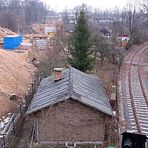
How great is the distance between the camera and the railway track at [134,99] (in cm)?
2020

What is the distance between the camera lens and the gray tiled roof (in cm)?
1642

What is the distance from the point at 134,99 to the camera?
26.2 metres

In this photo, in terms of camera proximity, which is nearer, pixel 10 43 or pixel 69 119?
pixel 69 119

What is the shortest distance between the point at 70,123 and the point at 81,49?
50.1 feet

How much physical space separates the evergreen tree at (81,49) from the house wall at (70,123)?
563 inches

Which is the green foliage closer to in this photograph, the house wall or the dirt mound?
the dirt mound

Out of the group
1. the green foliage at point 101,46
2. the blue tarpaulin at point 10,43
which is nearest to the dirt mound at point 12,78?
the blue tarpaulin at point 10,43

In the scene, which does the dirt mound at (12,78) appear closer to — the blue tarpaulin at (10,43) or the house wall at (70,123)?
the house wall at (70,123)

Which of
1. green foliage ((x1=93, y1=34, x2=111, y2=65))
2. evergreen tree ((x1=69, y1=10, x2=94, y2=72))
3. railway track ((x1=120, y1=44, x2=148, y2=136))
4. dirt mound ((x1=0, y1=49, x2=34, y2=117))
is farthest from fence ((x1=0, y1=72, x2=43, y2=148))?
green foliage ((x1=93, y1=34, x2=111, y2=65))

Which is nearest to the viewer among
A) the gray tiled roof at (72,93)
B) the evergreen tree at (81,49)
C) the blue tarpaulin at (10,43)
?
the gray tiled roof at (72,93)

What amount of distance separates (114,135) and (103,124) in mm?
1678

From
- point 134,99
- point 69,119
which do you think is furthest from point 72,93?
point 134,99

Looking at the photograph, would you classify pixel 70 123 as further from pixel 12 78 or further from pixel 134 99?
pixel 12 78

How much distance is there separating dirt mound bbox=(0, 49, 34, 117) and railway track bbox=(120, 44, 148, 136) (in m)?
7.85
